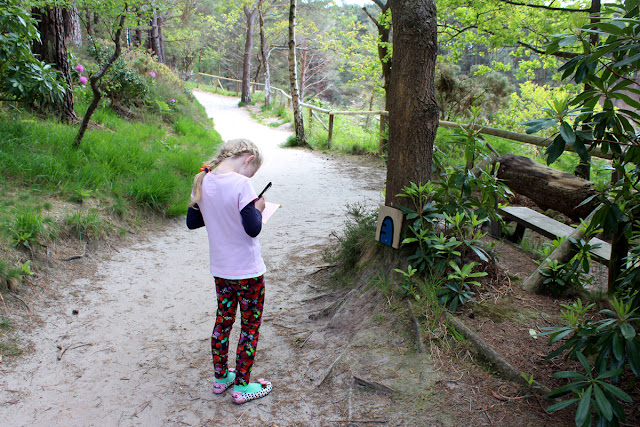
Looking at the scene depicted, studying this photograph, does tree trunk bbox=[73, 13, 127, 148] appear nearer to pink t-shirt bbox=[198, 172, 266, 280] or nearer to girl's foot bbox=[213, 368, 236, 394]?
pink t-shirt bbox=[198, 172, 266, 280]

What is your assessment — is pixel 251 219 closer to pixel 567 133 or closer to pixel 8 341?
pixel 567 133

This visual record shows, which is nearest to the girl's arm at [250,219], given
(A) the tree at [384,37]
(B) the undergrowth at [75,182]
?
(B) the undergrowth at [75,182]

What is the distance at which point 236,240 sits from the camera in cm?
245

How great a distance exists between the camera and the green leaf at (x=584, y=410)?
1.68 metres

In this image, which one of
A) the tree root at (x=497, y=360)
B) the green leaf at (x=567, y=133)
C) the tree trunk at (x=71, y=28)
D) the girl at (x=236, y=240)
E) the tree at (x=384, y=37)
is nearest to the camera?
the green leaf at (x=567, y=133)

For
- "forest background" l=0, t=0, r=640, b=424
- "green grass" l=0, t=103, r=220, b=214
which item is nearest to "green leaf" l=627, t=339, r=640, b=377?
"forest background" l=0, t=0, r=640, b=424

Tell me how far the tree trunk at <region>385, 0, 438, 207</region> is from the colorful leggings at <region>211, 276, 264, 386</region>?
1.49 meters

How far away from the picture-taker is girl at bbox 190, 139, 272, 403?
7.82 feet

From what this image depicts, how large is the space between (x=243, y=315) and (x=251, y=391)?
0.47 m

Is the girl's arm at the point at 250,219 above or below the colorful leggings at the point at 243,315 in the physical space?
above

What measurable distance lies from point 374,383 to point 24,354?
2.30 meters

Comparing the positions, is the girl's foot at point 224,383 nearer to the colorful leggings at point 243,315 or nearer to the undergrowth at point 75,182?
the colorful leggings at point 243,315

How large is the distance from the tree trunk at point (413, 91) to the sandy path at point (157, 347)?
1559 mm

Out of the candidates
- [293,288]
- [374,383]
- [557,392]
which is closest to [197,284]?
[293,288]
